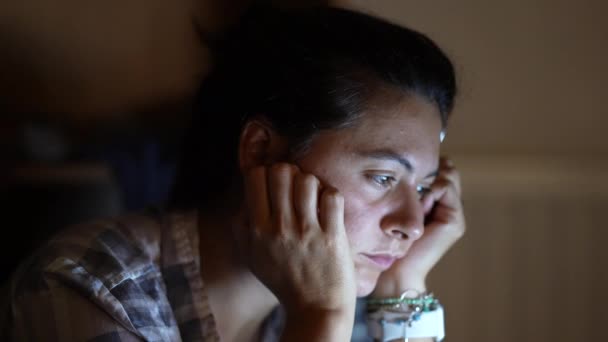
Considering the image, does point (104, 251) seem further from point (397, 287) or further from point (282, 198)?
point (397, 287)

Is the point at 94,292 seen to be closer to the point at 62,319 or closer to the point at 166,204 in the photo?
the point at 62,319

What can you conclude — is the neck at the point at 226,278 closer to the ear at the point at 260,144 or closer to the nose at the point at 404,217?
the ear at the point at 260,144

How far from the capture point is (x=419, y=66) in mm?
884

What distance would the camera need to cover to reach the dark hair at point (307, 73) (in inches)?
33.4

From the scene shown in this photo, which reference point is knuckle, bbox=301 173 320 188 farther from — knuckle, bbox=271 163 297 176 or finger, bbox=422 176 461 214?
finger, bbox=422 176 461 214

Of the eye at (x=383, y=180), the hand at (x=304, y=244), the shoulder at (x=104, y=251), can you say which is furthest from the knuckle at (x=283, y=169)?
the shoulder at (x=104, y=251)

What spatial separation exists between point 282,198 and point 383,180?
0.15 m

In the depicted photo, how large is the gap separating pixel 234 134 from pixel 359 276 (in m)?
0.29

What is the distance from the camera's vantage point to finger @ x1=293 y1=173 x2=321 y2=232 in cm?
80

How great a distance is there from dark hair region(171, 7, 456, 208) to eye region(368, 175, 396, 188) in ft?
0.28

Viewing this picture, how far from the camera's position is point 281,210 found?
32.0 inches

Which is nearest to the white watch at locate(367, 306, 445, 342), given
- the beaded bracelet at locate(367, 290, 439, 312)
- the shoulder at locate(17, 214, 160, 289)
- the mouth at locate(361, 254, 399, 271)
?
the beaded bracelet at locate(367, 290, 439, 312)

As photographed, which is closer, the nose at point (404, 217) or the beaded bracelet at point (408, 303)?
the nose at point (404, 217)

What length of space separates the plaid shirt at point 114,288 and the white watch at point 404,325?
274 mm
